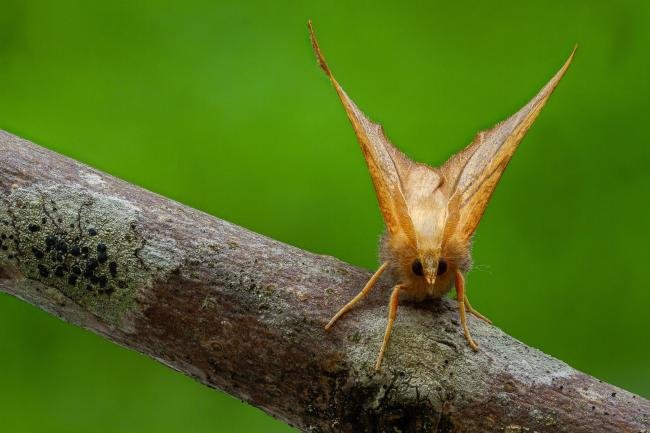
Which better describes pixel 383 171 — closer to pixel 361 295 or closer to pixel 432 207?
pixel 432 207

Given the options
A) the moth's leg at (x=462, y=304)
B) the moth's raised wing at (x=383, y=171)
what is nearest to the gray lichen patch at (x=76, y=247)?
the moth's raised wing at (x=383, y=171)

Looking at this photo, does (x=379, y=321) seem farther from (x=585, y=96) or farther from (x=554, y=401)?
(x=585, y=96)

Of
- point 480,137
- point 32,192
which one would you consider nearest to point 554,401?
point 480,137

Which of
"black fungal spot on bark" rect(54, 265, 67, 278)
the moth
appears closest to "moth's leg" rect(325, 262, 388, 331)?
the moth

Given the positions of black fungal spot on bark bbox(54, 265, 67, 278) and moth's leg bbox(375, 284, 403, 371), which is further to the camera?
black fungal spot on bark bbox(54, 265, 67, 278)

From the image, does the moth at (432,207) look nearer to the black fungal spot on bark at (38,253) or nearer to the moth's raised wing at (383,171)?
the moth's raised wing at (383,171)

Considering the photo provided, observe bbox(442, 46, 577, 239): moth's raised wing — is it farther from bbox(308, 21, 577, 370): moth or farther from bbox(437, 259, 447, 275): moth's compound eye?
bbox(437, 259, 447, 275): moth's compound eye

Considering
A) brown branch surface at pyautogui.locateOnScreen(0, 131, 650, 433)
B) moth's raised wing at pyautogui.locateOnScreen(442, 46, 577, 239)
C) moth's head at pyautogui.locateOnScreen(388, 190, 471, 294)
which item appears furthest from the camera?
moth's raised wing at pyautogui.locateOnScreen(442, 46, 577, 239)
